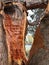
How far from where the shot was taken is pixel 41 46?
1549 mm

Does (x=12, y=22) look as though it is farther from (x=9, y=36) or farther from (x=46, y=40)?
(x=46, y=40)

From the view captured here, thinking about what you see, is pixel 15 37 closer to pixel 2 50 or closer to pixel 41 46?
pixel 2 50

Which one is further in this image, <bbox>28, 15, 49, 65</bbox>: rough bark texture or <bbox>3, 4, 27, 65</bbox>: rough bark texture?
<bbox>3, 4, 27, 65</bbox>: rough bark texture

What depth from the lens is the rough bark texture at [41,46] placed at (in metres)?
1.50

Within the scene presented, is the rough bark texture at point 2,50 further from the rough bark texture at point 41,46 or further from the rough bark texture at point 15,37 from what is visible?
the rough bark texture at point 41,46

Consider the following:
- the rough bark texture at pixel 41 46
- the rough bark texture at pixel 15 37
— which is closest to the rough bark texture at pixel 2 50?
the rough bark texture at pixel 15 37

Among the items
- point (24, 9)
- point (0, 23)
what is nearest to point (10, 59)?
point (0, 23)

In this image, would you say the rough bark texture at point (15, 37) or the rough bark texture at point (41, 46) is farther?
the rough bark texture at point (15, 37)

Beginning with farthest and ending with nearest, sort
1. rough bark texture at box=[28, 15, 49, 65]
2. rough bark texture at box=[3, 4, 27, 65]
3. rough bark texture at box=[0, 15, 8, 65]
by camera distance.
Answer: rough bark texture at box=[3, 4, 27, 65]
rough bark texture at box=[0, 15, 8, 65]
rough bark texture at box=[28, 15, 49, 65]

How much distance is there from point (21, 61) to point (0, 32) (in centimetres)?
22

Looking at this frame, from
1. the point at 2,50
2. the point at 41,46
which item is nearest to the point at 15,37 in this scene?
the point at 2,50

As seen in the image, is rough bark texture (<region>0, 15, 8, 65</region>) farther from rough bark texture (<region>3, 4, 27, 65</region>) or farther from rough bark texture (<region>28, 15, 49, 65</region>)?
rough bark texture (<region>28, 15, 49, 65</region>)

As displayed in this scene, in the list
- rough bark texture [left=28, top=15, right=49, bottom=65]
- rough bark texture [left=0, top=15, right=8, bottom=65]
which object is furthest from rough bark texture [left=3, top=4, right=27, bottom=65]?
rough bark texture [left=28, top=15, right=49, bottom=65]

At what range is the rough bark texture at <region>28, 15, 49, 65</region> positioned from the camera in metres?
1.50
